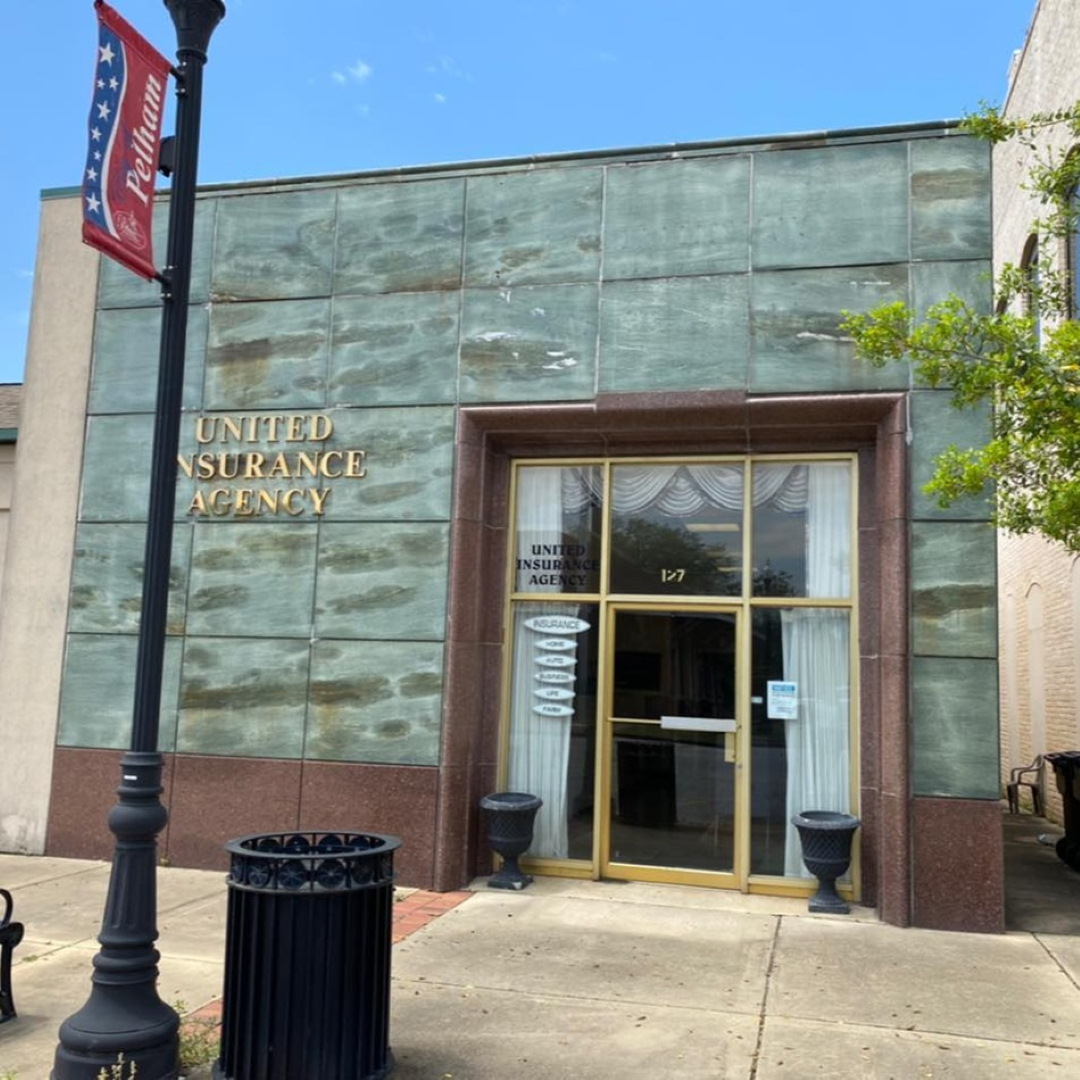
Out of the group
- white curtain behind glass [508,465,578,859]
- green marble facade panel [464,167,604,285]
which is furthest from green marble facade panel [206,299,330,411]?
white curtain behind glass [508,465,578,859]

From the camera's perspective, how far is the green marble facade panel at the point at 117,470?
10102 millimetres

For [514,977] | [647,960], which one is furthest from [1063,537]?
[514,977]

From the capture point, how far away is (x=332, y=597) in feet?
31.1

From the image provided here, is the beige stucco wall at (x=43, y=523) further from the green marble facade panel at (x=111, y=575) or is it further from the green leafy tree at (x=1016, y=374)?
the green leafy tree at (x=1016, y=374)

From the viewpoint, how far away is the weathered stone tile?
8.41m

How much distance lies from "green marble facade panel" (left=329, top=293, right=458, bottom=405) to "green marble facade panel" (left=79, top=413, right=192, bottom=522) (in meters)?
1.91

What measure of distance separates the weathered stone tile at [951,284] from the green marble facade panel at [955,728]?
9.30 feet

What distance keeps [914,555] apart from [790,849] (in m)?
2.64

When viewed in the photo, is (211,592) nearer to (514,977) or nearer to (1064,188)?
(514,977)

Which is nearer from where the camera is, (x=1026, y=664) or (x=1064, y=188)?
(x=1064, y=188)

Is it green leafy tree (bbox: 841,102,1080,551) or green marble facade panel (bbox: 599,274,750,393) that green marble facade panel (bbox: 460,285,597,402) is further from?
green leafy tree (bbox: 841,102,1080,551)

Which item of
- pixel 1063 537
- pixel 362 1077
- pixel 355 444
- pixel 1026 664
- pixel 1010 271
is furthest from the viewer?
pixel 1026 664

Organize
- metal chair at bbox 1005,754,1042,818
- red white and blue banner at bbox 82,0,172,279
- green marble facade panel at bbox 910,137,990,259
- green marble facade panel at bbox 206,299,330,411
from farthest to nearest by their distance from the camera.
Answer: metal chair at bbox 1005,754,1042,818 → green marble facade panel at bbox 206,299,330,411 → green marble facade panel at bbox 910,137,990,259 → red white and blue banner at bbox 82,0,172,279

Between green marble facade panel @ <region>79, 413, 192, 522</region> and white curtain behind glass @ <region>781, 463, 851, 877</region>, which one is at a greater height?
green marble facade panel @ <region>79, 413, 192, 522</region>
